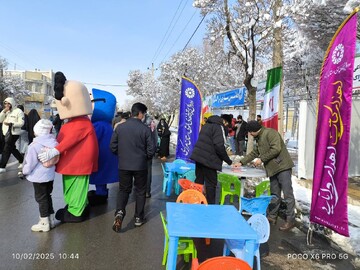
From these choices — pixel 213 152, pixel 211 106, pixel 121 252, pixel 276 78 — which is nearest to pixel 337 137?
pixel 213 152

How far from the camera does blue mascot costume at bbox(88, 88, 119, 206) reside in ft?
18.8

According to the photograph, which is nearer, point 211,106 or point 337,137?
point 337,137

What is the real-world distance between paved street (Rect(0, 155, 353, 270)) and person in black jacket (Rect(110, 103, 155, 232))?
0.40 m

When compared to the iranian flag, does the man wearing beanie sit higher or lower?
lower

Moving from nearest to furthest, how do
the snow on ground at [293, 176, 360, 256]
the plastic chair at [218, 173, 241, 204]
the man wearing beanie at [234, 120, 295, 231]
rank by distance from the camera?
the snow on ground at [293, 176, 360, 256] → the man wearing beanie at [234, 120, 295, 231] → the plastic chair at [218, 173, 241, 204]

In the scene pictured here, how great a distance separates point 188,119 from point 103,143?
345cm

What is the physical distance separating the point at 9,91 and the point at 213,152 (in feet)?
161

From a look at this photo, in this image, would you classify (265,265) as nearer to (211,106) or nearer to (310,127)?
(310,127)

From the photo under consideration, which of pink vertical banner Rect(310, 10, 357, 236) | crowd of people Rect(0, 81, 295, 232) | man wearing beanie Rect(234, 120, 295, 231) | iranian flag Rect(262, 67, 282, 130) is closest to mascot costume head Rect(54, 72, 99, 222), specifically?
crowd of people Rect(0, 81, 295, 232)

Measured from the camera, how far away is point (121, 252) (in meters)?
3.84

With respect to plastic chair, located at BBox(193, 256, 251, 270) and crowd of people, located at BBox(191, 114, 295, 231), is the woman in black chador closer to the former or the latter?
crowd of people, located at BBox(191, 114, 295, 231)

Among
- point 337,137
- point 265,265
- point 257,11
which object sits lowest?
point 265,265

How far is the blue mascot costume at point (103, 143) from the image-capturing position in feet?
18.8

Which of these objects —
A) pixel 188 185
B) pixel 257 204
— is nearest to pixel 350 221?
pixel 257 204
